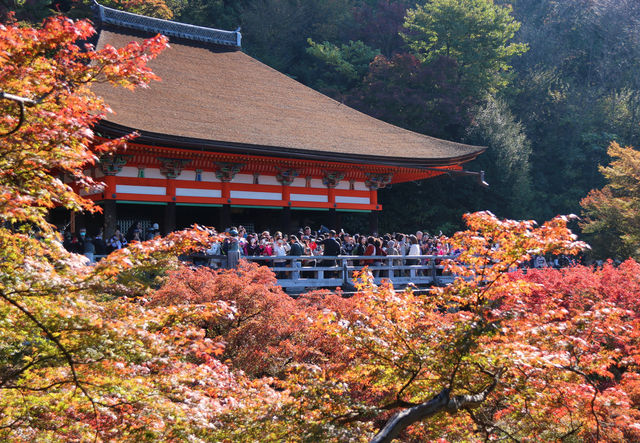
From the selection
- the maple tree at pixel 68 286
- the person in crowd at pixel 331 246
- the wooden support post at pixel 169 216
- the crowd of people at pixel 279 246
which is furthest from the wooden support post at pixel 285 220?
the maple tree at pixel 68 286

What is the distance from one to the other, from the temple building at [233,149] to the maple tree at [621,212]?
202 inches

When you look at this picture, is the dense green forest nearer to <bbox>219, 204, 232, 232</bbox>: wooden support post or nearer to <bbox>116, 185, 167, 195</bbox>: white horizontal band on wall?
<bbox>219, 204, 232, 232</bbox>: wooden support post

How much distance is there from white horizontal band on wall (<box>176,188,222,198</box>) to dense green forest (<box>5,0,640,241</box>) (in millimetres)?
12078

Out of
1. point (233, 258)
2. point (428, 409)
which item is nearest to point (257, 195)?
point (233, 258)

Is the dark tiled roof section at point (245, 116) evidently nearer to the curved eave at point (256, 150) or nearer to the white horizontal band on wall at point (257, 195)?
the curved eave at point (256, 150)

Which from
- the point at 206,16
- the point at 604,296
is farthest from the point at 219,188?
the point at 206,16

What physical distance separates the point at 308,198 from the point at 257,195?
1.67 meters

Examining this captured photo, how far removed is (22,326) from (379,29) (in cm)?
3260

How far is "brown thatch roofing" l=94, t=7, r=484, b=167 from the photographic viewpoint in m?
13.8

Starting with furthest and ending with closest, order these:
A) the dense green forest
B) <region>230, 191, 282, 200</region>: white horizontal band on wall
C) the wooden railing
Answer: the dense green forest < <region>230, 191, 282, 200</region>: white horizontal band on wall < the wooden railing

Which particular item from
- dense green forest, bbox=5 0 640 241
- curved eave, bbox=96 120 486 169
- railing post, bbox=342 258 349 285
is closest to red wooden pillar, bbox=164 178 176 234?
curved eave, bbox=96 120 486 169

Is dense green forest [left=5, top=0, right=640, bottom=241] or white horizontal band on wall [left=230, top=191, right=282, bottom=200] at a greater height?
dense green forest [left=5, top=0, right=640, bottom=241]

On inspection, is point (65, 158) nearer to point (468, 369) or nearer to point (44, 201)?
point (44, 201)

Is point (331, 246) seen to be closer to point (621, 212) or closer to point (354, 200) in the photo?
point (354, 200)
